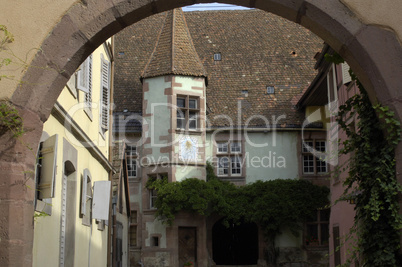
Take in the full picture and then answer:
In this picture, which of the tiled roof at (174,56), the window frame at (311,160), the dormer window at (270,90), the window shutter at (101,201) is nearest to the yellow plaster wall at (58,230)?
the window shutter at (101,201)

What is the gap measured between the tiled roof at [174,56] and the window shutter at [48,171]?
15.9m

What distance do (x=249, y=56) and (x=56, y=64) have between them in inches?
828

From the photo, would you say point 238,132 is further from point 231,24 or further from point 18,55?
point 18,55

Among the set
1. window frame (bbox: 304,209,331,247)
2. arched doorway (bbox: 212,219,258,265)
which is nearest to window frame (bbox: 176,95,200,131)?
arched doorway (bbox: 212,219,258,265)

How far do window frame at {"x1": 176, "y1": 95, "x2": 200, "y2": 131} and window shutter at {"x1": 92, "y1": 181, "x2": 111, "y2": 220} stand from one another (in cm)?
1026

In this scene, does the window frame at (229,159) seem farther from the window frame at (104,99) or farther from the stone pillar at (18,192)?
the stone pillar at (18,192)

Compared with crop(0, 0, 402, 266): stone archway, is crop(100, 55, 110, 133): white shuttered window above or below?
above

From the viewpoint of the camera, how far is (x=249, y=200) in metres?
22.1

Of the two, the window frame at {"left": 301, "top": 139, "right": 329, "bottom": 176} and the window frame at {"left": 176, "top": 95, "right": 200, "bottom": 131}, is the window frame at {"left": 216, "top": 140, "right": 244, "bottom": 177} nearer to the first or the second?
the window frame at {"left": 176, "top": 95, "right": 200, "bottom": 131}

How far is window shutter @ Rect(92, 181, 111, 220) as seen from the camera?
11.7 meters

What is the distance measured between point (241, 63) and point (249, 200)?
6.68 metres

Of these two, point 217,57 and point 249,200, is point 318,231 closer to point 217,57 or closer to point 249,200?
point 249,200

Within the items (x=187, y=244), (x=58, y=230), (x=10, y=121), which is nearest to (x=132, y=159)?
(x=187, y=244)

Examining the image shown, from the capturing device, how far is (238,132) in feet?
77.7
